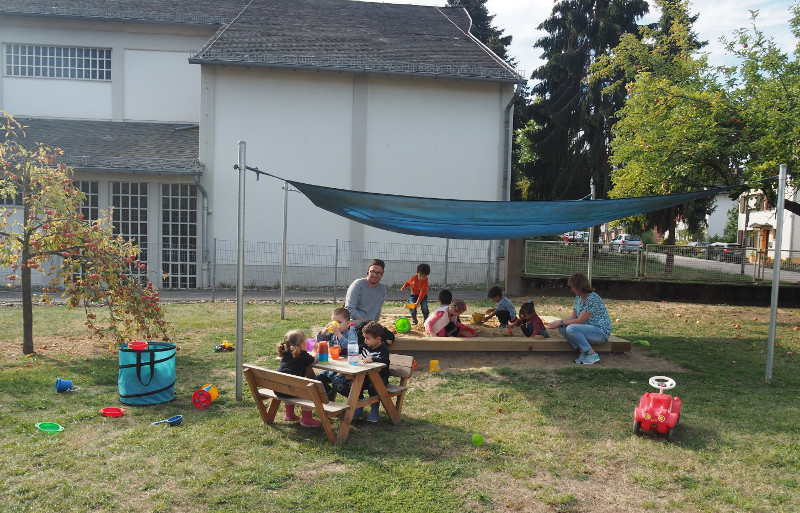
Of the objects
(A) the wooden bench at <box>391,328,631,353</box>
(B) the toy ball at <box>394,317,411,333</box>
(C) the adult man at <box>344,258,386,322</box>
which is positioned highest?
(C) the adult man at <box>344,258,386,322</box>

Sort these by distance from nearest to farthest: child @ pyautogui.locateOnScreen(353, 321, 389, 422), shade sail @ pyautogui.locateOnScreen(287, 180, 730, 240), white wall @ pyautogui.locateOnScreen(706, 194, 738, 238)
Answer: child @ pyautogui.locateOnScreen(353, 321, 389, 422) < shade sail @ pyautogui.locateOnScreen(287, 180, 730, 240) < white wall @ pyautogui.locateOnScreen(706, 194, 738, 238)

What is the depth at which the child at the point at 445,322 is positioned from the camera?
809 centimetres

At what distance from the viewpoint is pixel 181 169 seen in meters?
15.3

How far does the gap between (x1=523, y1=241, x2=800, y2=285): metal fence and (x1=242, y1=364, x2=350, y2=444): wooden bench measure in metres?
10.8

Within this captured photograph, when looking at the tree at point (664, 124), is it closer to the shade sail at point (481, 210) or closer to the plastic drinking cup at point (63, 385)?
the shade sail at point (481, 210)

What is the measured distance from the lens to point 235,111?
53.2ft

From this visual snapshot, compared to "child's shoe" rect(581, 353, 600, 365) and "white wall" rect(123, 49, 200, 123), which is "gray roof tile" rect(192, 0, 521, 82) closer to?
"white wall" rect(123, 49, 200, 123)

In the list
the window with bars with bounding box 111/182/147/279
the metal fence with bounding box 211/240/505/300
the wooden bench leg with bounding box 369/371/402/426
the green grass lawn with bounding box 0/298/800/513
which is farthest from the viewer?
the metal fence with bounding box 211/240/505/300

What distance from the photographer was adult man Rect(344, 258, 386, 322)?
7.04 metres

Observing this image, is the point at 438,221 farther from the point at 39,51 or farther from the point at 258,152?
the point at 39,51

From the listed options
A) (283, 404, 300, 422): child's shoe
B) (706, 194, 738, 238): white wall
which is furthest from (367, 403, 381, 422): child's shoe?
(706, 194, 738, 238): white wall

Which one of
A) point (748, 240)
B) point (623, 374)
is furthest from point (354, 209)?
point (748, 240)

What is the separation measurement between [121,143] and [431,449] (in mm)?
14969

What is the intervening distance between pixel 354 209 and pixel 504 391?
8.85ft
